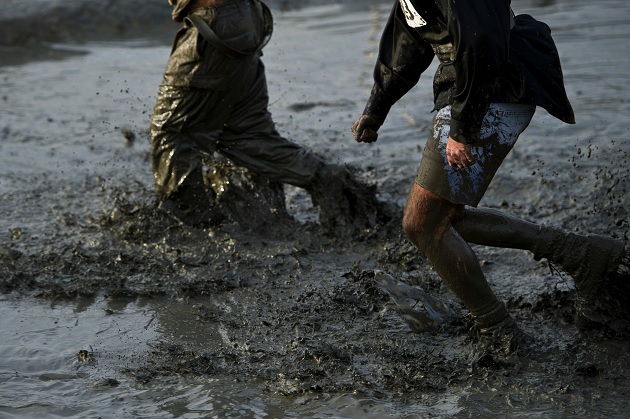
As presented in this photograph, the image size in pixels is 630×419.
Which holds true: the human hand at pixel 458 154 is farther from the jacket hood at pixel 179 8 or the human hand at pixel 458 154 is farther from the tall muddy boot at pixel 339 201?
the jacket hood at pixel 179 8

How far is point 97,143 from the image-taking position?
8.09 meters

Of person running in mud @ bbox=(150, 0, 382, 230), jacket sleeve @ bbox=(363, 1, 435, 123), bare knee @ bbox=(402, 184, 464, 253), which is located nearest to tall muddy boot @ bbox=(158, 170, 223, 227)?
person running in mud @ bbox=(150, 0, 382, 230)

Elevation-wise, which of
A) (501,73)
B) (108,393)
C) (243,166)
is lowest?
(108,393)

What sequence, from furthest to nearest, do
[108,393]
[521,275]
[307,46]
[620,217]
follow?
1. [307,46]
2. [620,217]
3. [521,275]
4. [108,393]

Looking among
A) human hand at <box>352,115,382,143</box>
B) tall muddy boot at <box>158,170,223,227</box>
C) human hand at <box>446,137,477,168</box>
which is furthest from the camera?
tall muddy boot at <box>158,170,223,227</box>

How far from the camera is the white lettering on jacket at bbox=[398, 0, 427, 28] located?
4012mm

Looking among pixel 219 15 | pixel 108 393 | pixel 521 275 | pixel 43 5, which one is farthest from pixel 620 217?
pixel 43 5

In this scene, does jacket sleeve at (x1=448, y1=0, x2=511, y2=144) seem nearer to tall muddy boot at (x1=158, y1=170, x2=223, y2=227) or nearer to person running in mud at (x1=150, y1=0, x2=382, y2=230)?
person running in mud at (x1=150, y1=0, x2=382, y2=230)

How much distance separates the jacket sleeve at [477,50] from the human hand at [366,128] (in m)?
0.79

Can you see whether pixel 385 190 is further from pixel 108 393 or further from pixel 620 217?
pixel 108 393

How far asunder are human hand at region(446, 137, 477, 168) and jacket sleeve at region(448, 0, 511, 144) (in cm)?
11

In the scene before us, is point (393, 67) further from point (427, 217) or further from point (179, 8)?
point (179, 8)

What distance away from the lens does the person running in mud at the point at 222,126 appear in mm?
5723

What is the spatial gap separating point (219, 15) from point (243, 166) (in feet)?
3.23
